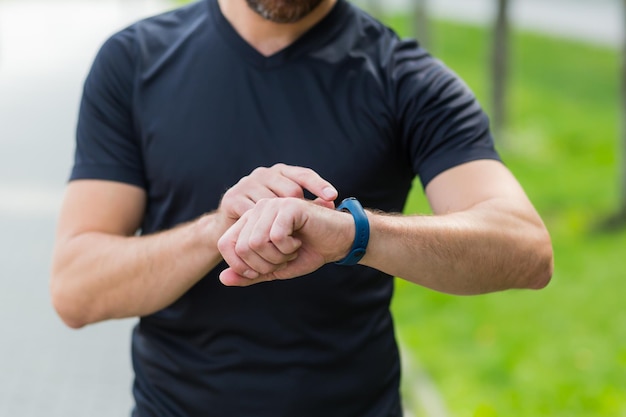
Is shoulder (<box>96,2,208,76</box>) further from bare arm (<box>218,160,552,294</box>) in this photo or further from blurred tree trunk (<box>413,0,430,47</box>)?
blurred tree trunk (<box>413,0,430,47</box>)

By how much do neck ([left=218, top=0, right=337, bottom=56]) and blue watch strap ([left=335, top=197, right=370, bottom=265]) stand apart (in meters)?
0.65

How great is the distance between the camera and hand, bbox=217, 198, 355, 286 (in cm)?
227

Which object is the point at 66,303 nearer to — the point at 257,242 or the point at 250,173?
the point at 250,173

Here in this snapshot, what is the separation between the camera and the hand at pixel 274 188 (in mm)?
2387

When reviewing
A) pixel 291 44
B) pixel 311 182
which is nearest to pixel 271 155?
pixel 291 44

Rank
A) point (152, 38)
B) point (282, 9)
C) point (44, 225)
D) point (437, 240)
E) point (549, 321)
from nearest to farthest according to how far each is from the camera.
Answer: point (437, 240) → point (282, 9) → point (152, 38) → point (549, 321) → point (44, 225)

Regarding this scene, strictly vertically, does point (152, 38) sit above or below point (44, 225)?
above

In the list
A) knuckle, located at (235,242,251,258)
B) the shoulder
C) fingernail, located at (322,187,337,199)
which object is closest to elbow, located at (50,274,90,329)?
the shoulder

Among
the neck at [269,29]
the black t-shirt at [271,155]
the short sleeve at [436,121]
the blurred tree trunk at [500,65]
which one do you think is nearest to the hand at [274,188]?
the black t-shirt at [271,155]

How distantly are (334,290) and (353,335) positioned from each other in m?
0.14

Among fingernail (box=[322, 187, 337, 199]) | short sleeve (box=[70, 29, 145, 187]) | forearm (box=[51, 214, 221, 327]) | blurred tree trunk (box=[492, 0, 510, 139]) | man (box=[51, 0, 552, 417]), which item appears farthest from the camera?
blurred tree trunk (box=[492, 0, 510, 139])

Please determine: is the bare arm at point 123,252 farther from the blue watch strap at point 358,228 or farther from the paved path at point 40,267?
the paved path at point 40,267

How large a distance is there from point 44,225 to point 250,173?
6.71 meters

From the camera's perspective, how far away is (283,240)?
7.43ft
